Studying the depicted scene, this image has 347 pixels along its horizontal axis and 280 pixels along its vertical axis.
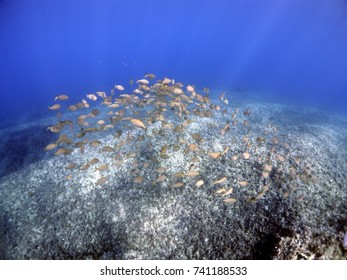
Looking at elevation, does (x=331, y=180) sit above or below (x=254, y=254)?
above

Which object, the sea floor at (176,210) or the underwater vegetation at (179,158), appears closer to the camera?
the sea floor at (176,210)

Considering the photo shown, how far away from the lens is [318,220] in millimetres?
5742

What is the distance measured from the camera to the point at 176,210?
625 cm

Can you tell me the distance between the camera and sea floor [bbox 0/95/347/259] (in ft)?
17.9

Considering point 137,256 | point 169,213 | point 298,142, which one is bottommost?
point 137,256

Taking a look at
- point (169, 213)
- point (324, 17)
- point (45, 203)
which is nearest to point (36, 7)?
point (45, 203)

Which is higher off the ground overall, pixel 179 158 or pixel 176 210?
pixel 179 158

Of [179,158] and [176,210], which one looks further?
[179,158]

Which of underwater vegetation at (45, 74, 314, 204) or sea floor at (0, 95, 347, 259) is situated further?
underwater vegetation at (45, 74, 314, 204)

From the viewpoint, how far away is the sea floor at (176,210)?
546 centimetres

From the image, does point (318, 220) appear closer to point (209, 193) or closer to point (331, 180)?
point (331, 180)

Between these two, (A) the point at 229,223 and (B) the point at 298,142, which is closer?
(A) the point at 229,223

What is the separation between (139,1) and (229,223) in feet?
213

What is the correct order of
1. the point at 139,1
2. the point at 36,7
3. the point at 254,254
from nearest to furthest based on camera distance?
the point at 254,254, the point at 36,7, the point at 139,1
